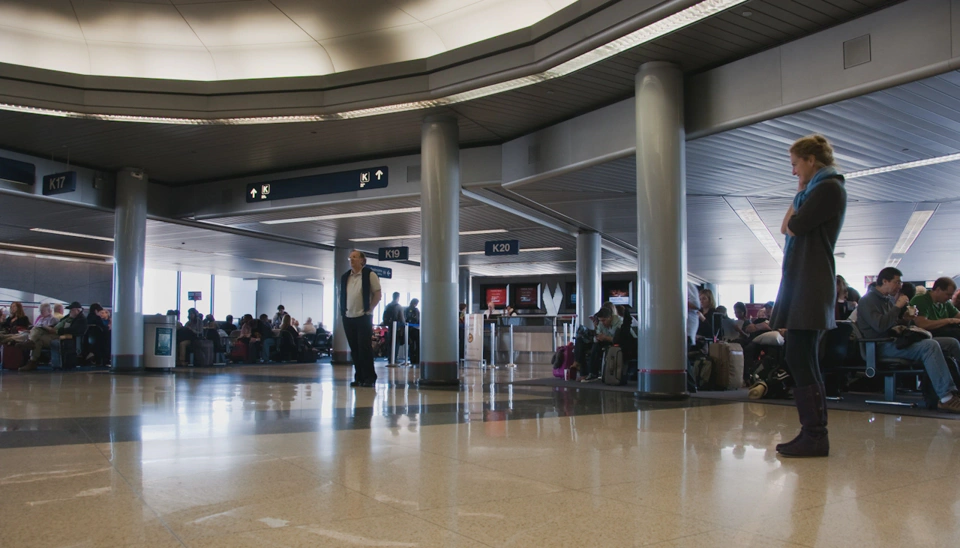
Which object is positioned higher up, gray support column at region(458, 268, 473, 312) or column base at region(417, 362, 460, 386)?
gray support column at region(458, 268, 473, 312)

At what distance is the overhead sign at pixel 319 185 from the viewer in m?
13.4

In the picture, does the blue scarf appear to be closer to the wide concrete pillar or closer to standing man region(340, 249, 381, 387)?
standing man region(340, 249, 381, 387)

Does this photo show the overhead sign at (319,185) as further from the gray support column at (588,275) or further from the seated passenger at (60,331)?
the gray support column at (588,275)

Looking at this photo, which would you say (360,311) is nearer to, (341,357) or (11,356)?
(11,356)

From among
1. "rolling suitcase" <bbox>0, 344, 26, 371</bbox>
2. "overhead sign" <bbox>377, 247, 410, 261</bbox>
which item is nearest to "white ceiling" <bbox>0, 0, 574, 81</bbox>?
"rolling suitcase" <bbox>0, 344, 26, 371</bbox>

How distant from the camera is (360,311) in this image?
973cm

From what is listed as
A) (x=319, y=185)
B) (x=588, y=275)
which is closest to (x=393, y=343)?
(x=319, y=185)

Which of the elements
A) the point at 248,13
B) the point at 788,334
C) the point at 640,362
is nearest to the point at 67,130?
the point at 248,13

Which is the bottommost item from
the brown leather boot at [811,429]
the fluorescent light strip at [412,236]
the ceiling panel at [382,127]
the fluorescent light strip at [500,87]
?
the brown leather boot at [811,429]

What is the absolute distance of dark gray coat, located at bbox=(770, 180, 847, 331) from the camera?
3768mm

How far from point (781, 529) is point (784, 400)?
6157mm

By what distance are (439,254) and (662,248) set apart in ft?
11.6

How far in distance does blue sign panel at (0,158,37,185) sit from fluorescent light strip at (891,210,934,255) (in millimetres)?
18415

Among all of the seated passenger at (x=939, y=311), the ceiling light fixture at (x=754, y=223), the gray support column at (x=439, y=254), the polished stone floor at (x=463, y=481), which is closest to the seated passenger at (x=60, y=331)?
the gray support column at (x=439, y=254)
